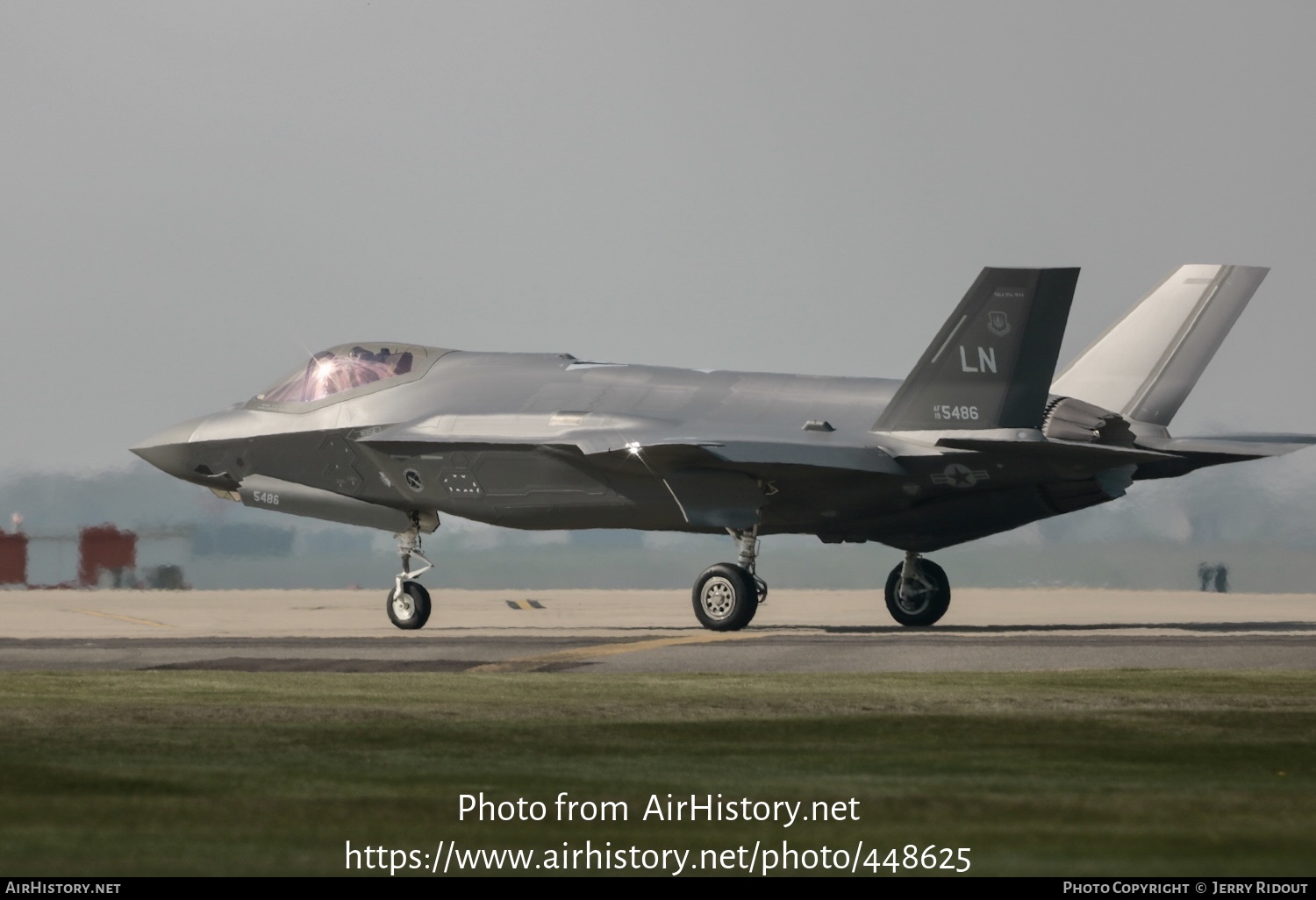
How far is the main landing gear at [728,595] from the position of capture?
28.6 meters

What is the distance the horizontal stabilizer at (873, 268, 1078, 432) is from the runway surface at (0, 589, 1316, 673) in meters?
3.34

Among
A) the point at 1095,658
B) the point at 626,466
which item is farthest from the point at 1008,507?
the point at 1095,658

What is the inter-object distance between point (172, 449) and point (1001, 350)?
15146 mm

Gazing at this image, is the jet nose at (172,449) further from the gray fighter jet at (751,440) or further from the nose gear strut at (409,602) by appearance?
the nose gear strut at (409,602)

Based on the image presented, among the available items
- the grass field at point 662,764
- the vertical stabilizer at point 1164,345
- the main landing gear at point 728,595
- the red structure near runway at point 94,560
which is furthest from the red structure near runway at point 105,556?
the grass field at point 662,764

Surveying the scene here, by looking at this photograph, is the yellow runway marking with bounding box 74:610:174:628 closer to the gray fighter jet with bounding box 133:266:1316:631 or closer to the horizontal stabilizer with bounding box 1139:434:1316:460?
the gray fighter jet with bounding box 133:266:1316:631

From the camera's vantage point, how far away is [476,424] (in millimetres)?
30266

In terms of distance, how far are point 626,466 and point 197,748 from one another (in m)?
17.5

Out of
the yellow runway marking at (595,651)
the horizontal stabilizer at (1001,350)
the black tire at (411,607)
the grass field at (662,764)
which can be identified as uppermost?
the horizontal stabilizer at (1001,350)

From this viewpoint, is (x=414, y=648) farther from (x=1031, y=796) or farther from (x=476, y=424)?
(x=1031, y=796)

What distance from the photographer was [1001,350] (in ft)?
89.1

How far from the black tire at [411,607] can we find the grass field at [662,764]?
39.1 feet

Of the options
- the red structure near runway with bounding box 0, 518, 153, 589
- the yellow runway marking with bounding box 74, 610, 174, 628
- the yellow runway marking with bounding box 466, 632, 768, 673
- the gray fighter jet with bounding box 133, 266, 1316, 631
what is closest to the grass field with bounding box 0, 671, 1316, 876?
the yellow runway marking with bounding box 466, 632, 768, 673

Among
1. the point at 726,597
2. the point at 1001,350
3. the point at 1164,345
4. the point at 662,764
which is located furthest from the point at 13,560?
the point at 662,764
